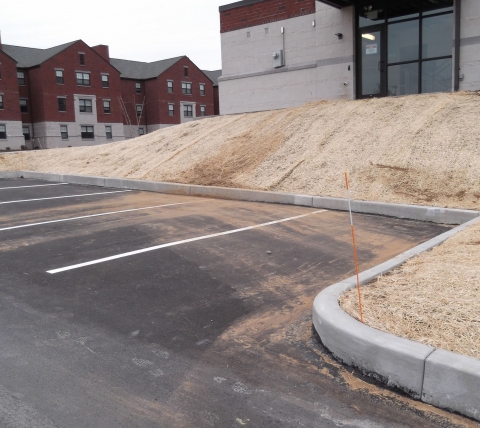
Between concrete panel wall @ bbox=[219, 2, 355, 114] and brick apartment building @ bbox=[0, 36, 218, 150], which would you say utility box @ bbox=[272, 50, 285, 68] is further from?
brick apartment building @ bbox=[0, 36, 218, 150]

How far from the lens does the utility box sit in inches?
814

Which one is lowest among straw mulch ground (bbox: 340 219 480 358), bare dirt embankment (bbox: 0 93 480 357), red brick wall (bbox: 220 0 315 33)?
straw mulch ground (bbox: 340 219 480 358)

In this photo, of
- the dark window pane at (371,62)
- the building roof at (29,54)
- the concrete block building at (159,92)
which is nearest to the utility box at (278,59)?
the dark window pane at (371,62)

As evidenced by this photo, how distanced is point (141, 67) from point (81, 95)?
1197 centimetres

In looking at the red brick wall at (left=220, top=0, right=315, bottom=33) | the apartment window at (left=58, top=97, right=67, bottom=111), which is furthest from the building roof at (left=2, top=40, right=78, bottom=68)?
the red brick wall at (left=220, top=0, right=315, bottom=33)

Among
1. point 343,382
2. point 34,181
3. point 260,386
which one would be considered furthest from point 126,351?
point 34,181

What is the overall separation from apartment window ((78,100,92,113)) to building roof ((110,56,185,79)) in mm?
6957

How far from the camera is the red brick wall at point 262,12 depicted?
20000 mm

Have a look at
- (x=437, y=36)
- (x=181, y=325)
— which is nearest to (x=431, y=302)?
(x=181, y=325)

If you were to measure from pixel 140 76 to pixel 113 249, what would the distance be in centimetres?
5696

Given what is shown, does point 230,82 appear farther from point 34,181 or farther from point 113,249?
point 113,249

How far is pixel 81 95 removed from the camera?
52.5 metres

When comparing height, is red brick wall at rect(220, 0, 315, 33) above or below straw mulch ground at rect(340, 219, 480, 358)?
above

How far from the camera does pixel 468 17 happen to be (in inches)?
626
